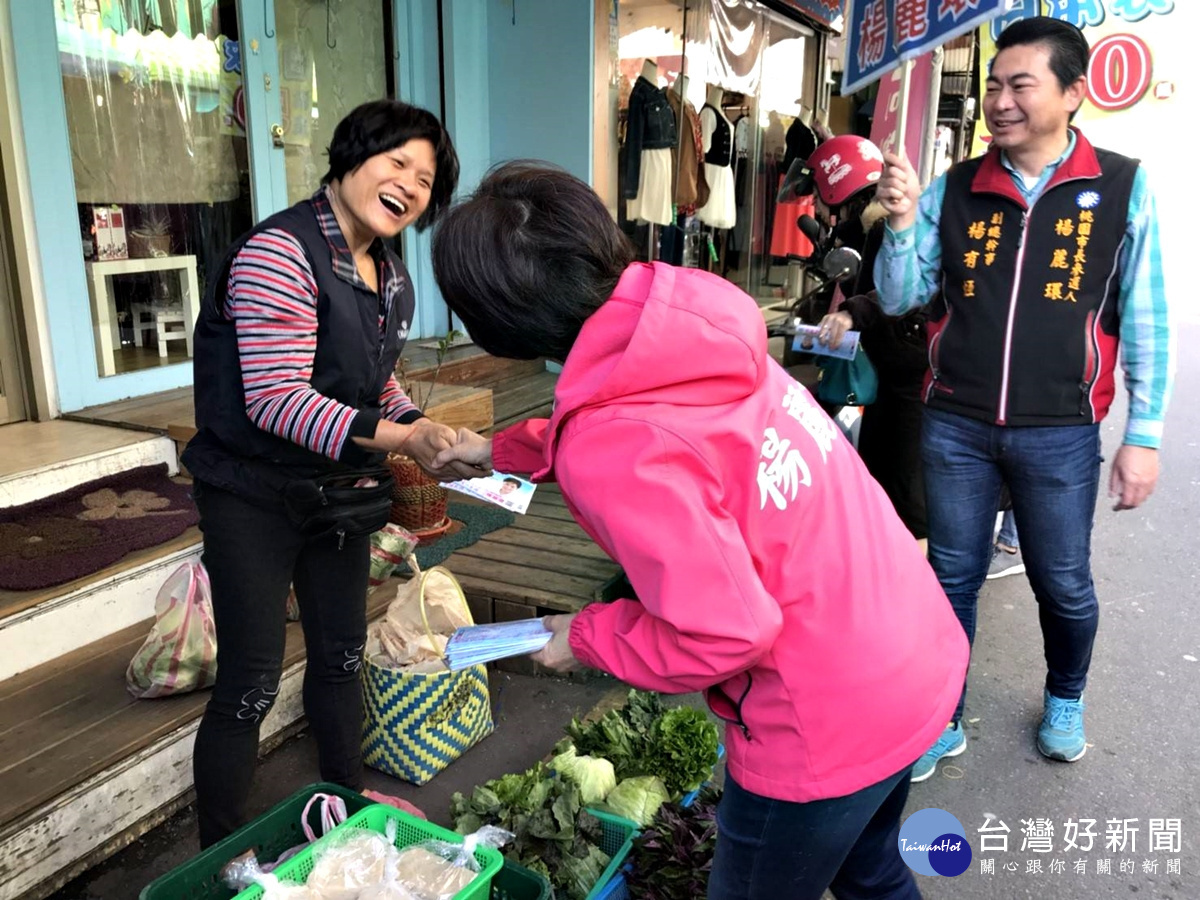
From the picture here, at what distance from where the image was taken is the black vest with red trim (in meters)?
2.61

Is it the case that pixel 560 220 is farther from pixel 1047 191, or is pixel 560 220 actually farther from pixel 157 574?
pixel 157 574

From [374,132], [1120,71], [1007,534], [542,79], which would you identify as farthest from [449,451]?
[1120,71]

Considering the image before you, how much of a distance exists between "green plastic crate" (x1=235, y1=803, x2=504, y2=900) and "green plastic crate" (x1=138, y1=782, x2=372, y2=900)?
11 cm

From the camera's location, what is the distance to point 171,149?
4848 mm

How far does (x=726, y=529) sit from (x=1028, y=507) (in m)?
1.94

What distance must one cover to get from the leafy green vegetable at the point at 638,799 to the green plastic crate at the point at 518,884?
46 centimetres

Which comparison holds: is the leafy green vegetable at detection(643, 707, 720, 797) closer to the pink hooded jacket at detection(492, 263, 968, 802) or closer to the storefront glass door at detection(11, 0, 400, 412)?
the pink hooded jacket at detection(492, 263, 968, 802)

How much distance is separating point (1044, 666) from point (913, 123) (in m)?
2.48

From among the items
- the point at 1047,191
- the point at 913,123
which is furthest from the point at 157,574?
the point at 913,123

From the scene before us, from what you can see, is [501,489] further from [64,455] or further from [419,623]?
[64,455]

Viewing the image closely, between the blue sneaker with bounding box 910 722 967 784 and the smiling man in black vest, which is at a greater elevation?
the smiling man in black vest

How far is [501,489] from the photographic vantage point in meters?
2.07

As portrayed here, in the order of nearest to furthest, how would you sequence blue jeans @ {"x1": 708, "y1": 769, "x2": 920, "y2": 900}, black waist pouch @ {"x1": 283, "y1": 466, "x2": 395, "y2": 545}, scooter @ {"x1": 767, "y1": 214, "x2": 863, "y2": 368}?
blue jeans @ {"x1": 708, "y1": 769, "x2": 920, "y2": 900} < black waist pouch @ {"x1": 283, "y1": 466, "x2": 395, "y2": 545} < scooter @ {"x1": 767, "y1": 214, "x2": 863, "y2": 368}

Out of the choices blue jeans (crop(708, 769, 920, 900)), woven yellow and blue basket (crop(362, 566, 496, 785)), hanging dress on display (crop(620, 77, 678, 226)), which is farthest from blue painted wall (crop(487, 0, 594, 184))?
blue jeans (crop(708, 769, 920, 900))
